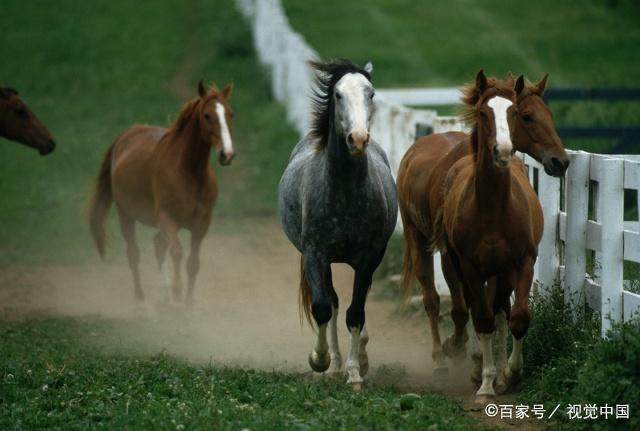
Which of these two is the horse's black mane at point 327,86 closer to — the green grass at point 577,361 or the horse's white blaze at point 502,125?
the horse's white blaze at point 502,125

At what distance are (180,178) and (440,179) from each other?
176 inches

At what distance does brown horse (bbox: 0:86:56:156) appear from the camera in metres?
11.9

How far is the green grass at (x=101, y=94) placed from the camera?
17047 millimetres

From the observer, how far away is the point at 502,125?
656 centimetres

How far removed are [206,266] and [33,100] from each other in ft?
47.2

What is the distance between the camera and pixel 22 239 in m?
15.3

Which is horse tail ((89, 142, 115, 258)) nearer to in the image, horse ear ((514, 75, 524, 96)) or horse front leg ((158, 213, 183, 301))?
horse front leg ((158, 213, 183, 301))

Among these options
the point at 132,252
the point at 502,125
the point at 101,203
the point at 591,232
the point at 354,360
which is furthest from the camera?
the point at 101,203

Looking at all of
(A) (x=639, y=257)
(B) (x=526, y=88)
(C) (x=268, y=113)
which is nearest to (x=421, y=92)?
(C) (x=268, y=113)

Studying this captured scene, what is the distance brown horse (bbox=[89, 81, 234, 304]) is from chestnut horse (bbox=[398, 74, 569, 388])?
10.2 ft

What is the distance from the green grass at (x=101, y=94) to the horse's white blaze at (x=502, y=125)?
9126mm

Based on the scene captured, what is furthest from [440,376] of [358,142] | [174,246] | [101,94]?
[101,94]

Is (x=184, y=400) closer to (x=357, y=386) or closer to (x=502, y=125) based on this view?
(x=357, y=386)

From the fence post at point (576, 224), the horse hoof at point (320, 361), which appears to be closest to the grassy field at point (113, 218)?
the horse hoof at point (320, 361)
